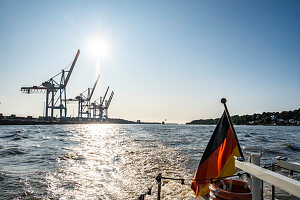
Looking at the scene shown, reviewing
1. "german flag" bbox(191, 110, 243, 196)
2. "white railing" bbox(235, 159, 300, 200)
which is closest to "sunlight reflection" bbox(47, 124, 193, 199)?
"german flag" bbox(191, 110, 243, 196)

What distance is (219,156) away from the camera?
4.01 metres

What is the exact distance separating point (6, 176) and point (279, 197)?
9997 mm

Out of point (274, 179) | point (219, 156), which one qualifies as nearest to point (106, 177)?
point (219, 156)

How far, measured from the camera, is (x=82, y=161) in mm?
10969

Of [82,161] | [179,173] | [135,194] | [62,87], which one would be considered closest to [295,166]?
[135,194]

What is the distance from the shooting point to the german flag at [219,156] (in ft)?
12.4

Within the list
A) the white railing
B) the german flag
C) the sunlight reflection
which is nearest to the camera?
the white railing

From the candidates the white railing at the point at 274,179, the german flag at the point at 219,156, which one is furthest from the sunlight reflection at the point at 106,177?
the white railing at the point at 274,179

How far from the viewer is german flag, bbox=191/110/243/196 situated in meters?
3.77

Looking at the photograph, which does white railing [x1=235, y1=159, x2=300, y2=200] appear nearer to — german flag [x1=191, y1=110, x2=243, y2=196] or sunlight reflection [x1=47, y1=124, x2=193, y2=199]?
german flag [x1=191, y1=110, x2=243, y2=196]

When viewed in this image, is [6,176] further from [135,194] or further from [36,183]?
[135,194]

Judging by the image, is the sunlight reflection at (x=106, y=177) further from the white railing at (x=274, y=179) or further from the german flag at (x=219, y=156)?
the white railing at (x=274, y=179)

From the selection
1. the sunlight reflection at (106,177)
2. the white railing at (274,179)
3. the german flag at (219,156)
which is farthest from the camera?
the sunlight reflection at (106,177)

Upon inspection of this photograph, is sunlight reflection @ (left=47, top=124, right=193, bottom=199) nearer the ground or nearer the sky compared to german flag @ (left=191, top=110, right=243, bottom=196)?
nearer the ground
